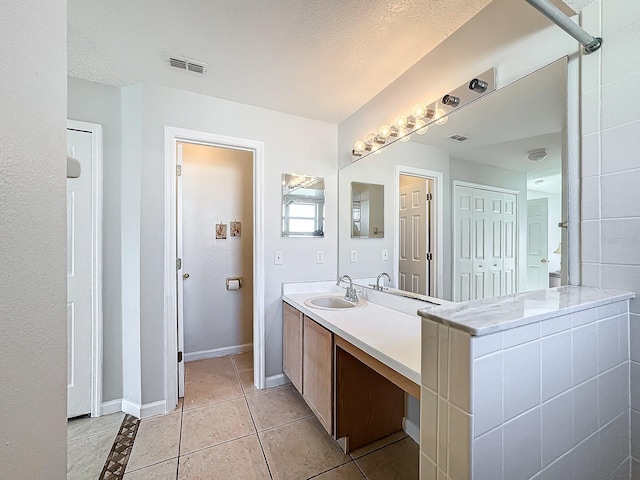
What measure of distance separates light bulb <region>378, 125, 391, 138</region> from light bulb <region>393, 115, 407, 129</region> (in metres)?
0.06

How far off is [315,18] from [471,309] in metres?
A: 1.46

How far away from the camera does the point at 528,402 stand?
63 centimetres

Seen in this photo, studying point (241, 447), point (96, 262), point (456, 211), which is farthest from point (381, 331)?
point (96, 262)

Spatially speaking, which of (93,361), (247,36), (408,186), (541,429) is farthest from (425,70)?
(93,361)

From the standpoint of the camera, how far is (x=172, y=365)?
192 centimetres

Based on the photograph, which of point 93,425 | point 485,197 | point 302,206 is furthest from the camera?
point 302,206

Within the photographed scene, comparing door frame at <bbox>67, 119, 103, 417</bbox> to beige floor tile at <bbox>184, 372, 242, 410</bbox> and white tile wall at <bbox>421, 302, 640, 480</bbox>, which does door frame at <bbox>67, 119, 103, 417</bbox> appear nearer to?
beige floor tile at <bbox>184, 372, 242, 410</bbox>

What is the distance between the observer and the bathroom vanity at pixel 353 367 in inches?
51.5

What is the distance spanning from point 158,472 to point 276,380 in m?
0.98

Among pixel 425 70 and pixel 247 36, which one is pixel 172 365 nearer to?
pixel 247 36

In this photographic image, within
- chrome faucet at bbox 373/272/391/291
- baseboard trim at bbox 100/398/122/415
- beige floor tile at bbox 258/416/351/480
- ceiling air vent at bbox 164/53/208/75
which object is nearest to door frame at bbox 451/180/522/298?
chrome faucet at bbox 373/272/391/291

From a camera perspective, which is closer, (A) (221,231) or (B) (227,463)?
(B) (227,463)

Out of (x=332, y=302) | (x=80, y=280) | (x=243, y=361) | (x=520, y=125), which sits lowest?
(x=243, y=361)

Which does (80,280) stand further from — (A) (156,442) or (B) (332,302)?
(B) (332,302)
